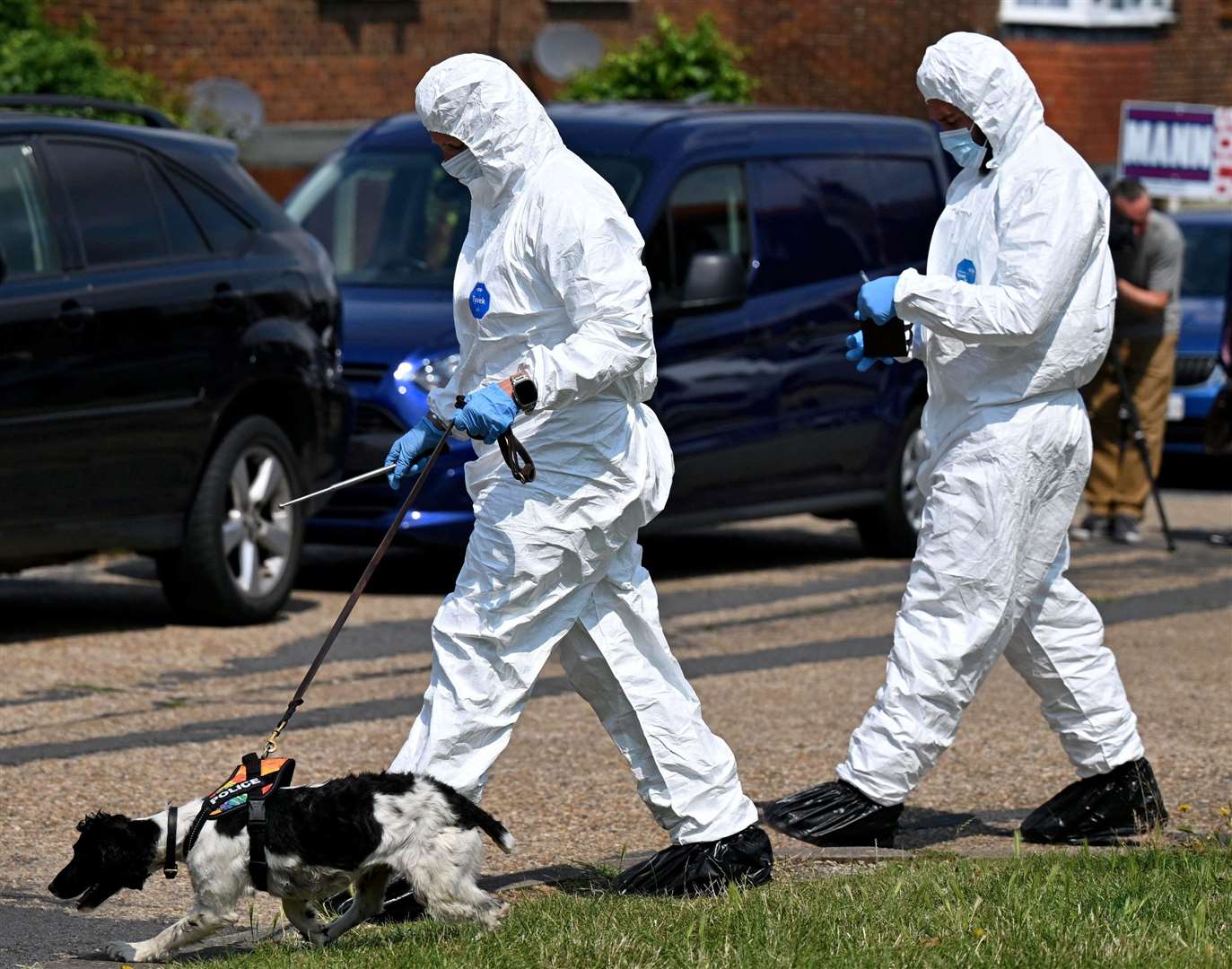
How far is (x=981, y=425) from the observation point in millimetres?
5492

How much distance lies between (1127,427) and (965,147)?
6822mm

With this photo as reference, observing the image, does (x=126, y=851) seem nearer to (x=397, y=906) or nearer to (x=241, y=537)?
(x=397, y=906)

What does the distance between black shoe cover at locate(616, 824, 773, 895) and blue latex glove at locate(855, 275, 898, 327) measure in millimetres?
1312

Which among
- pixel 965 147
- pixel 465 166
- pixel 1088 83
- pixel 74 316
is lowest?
pixel 1088 83

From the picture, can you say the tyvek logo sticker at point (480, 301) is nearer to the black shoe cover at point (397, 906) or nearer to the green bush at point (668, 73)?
the black shoe cover at point (397, 906)

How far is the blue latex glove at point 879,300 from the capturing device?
5480 millimetres

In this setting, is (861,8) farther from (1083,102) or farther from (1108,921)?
(1108,921)

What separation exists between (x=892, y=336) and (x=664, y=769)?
1374 mm

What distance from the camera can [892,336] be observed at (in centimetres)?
565

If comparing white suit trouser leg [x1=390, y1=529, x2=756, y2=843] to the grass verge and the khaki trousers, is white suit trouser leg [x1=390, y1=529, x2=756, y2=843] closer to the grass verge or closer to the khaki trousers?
the grass verge

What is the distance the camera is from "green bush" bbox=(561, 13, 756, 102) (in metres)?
20.6

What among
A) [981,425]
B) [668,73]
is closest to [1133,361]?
[981,425]

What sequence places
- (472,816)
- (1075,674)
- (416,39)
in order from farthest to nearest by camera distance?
(416,39), (1075,674), (472,816)

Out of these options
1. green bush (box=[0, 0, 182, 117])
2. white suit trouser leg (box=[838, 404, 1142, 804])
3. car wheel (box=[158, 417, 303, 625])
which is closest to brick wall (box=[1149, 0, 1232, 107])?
green bush (box=[0, 0, 182, 117])
